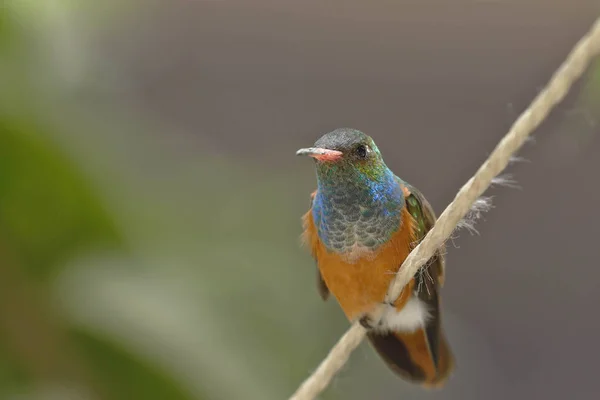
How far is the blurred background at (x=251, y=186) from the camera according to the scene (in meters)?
1.24

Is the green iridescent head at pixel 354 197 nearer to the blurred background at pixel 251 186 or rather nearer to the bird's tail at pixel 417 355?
the blurred background at pixel 251 186

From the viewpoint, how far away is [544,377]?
2.29 metres

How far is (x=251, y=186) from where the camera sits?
159cm

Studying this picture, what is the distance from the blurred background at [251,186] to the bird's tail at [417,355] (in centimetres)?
21

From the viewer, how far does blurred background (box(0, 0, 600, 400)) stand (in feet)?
4.07

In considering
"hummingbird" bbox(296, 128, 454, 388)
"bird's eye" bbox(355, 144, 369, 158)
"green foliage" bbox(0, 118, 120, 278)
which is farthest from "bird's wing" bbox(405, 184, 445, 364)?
"green foliage" bbox(0, 118, 120, 278)

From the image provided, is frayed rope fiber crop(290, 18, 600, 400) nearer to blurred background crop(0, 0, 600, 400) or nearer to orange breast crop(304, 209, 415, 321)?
blurred background crop(0, 0, 600, 400)

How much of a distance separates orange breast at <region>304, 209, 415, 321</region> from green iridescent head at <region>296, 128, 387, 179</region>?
10 cm

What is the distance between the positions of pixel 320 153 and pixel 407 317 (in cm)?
42

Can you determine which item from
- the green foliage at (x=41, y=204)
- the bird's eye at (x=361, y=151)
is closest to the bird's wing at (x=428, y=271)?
the bird's eye at (x=361, y=151)

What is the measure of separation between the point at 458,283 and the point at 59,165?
1.56 m

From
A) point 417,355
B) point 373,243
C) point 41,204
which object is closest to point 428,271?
point 373,243

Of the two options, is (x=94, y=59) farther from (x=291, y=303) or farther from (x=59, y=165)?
(x=291, y=303)

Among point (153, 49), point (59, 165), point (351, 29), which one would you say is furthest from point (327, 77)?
point (59, 165)
